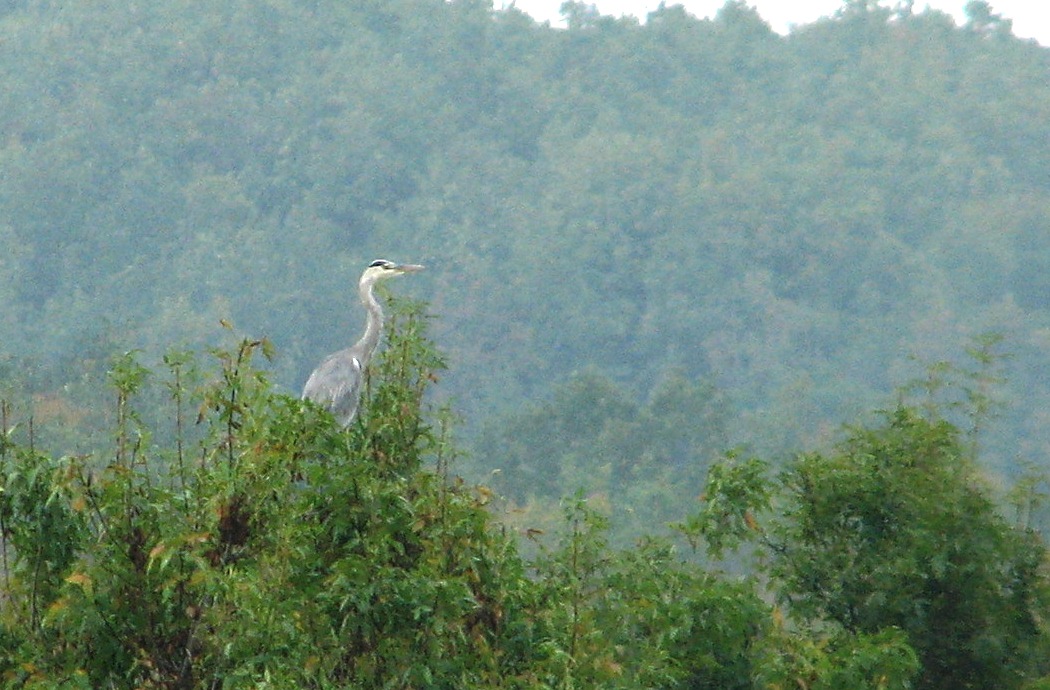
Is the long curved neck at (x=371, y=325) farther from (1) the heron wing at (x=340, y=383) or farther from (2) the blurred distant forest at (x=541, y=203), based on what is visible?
(2) the blurred distant forest at (x=541, y=203)

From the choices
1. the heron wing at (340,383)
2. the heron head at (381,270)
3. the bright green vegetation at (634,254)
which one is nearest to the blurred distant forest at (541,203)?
the bright green vegetation at (634,254)

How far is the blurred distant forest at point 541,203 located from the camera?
132 ft

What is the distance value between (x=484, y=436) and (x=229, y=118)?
15182 millimetres

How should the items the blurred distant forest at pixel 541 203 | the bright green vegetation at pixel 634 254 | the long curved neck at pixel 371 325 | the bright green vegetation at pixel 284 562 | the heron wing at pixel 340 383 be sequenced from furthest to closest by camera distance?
the blurred distant forest at pixel 541 203, the long curved neck at pixel 371 325, the heron wing at pixel 340 383, the bright green vegetation at pixel 634 254, the bright green vegetation at pixel 284 562

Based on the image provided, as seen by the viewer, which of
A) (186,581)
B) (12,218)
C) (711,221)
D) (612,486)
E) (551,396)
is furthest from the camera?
(711,221)

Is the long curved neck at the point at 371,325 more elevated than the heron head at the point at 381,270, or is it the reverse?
the heron head at the point at 381,270

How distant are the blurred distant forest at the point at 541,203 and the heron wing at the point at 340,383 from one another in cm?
2218

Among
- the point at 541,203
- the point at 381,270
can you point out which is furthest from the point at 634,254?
the point at 381,270

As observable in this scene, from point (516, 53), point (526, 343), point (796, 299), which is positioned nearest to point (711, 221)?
point (796, 299)

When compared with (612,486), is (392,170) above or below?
above

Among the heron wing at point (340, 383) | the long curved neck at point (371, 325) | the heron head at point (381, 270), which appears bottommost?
the heron wing at point (340, 383)

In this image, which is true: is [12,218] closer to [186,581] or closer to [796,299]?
[796,299]

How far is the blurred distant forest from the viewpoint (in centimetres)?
4009

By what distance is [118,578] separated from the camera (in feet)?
16.5
